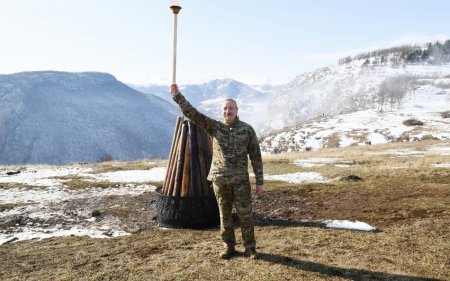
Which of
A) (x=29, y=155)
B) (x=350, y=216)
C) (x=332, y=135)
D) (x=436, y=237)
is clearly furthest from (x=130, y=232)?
(x=29, y=155)

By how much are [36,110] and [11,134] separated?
77.1 ft

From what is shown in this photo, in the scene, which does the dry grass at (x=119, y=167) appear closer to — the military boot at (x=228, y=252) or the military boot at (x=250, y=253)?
the military boot at (x=228, y=252)

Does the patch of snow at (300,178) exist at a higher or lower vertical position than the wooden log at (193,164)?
lower

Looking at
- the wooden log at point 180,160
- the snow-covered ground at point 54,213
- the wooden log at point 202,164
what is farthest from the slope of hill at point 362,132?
the wooden log at point 180,160

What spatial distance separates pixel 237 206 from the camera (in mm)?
6012

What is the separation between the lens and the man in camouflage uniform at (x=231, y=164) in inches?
234

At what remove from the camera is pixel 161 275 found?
5.54 metres

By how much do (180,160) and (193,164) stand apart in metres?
0.33

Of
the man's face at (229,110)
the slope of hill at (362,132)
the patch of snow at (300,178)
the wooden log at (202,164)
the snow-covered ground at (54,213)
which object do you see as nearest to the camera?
the man's face at (229,110)

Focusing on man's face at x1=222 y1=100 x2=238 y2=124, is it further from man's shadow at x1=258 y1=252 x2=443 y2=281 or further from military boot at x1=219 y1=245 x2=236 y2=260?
man's shadow at x1=258 y1=252 x2=443 y2=281

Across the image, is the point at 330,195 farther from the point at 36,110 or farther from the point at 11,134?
the point at 36,110

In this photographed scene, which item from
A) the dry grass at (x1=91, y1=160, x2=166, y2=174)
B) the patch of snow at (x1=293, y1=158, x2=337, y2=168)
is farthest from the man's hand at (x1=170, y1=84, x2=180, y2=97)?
the patch of snow at (x1=293, y1=158, x2=337, y2=168)

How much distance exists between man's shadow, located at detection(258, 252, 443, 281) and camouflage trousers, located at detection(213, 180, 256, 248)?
1.57ft

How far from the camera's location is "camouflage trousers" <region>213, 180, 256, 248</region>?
5.95 meters
